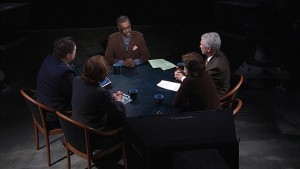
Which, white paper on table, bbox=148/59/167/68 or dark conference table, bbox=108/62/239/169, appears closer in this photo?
dark conference table, bbox=108/62/239/169

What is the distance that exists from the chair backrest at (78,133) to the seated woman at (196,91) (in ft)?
1.97

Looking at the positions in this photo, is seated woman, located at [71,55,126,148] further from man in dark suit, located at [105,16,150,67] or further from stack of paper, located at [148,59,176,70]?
man in dark suit, located at [105,16,150,67]

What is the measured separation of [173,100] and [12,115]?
254cm

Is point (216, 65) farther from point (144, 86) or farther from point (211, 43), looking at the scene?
point (144, 86)

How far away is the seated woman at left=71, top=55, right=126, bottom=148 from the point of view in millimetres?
2619

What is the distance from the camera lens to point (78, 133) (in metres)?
2.66

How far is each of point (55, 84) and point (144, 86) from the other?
0.84 metres

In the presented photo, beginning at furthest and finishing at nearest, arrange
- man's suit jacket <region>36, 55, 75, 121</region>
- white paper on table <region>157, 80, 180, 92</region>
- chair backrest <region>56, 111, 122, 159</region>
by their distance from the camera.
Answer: white paper on table <region>157, 80, 180, 92</region>
man's suit jacket <region>36, 55, 75, 121</region>
chair backrest <region>56, 111, 122, 159</region>

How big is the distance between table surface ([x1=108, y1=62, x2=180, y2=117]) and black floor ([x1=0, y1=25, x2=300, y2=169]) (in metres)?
0.53

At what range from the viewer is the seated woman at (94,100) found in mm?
2619

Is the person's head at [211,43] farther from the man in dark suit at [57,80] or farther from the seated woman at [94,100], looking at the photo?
the man in dark suit at [57,80]

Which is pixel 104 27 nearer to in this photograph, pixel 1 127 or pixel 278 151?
pixel 1 127

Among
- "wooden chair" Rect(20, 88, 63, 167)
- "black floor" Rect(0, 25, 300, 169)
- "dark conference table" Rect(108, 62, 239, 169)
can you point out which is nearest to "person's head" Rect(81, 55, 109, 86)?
"wooden chair" Rect(20, 88, 63, 167)

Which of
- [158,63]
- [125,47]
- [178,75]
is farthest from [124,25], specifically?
[178,75]
